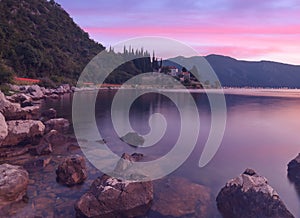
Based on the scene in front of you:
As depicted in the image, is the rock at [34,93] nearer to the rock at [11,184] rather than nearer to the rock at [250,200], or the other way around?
the rock at [11,184]

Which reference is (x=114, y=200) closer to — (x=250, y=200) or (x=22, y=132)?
(x=250, y=200)

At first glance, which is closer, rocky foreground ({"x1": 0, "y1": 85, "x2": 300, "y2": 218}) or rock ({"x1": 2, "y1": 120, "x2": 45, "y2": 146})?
rocky foreground ({"x1": 0, "y1": 85, "x2": 300, "y2": 218})

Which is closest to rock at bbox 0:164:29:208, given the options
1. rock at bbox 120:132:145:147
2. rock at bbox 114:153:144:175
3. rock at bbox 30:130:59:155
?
rock at bbox 114:153:144:175

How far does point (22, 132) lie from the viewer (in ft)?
51.1

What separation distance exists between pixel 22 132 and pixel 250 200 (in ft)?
45.0

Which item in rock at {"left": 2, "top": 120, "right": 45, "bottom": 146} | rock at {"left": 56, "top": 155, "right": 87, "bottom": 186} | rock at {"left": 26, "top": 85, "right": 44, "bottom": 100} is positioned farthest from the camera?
rock at {"left": 26, "top": 85, "right": 44, "bottom": 100}

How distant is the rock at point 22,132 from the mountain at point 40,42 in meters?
24.8

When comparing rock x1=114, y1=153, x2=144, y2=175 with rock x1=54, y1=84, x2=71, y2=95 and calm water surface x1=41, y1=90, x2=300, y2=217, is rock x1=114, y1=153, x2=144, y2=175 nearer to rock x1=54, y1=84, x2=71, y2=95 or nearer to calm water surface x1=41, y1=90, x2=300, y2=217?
calm water surface x1=41, y1=90, x2=300, y2=217

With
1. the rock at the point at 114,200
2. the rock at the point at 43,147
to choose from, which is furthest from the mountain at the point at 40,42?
the rock at the point at 114,200

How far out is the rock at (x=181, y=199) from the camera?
8.86 meters

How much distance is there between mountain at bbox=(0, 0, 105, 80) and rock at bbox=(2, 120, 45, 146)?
2482cm

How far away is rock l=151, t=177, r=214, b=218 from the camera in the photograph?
8.86m

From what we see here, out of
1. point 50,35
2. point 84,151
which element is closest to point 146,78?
point 50,35

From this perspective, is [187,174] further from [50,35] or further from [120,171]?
[50,35]
